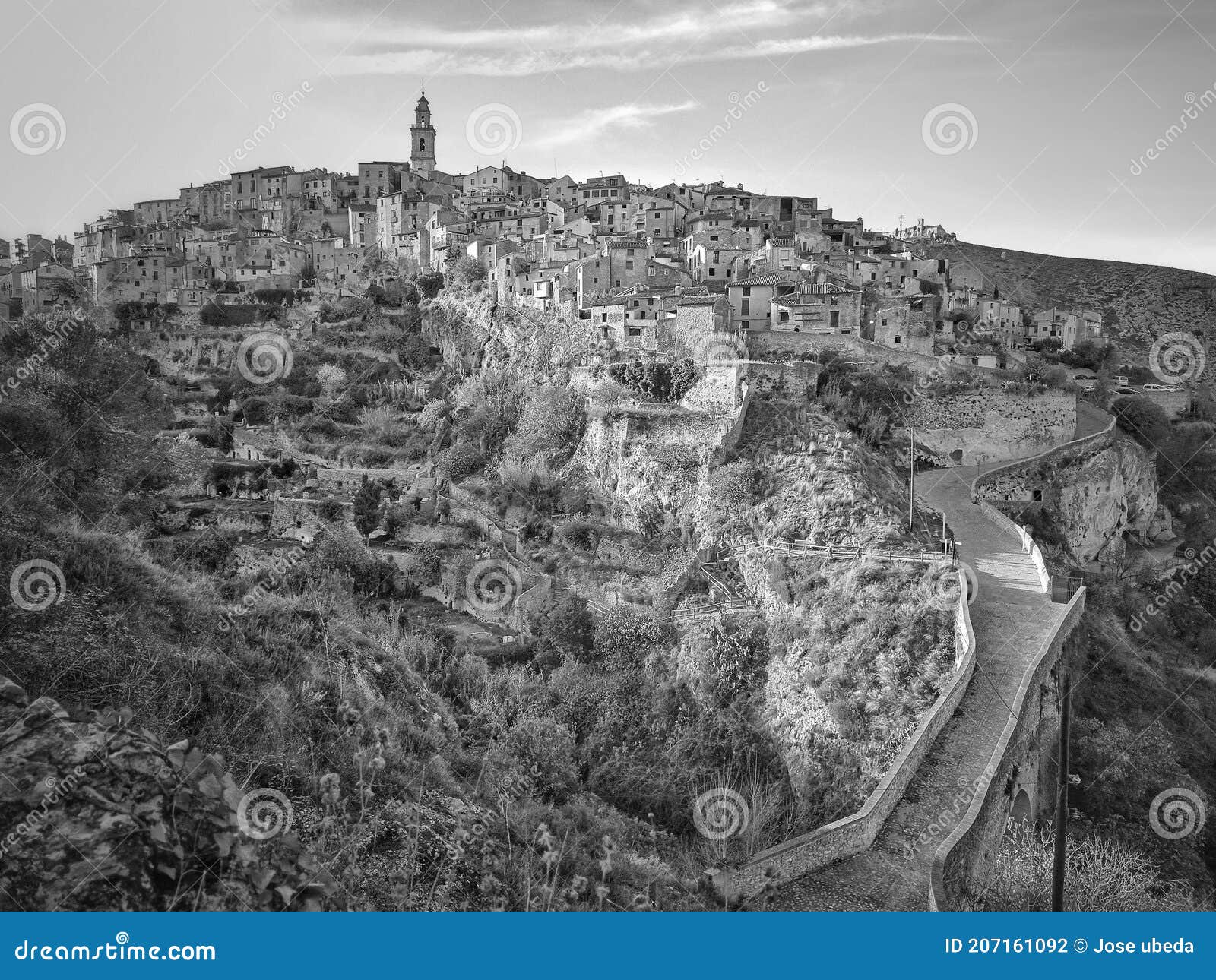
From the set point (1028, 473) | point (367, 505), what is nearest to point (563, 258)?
point (367, 505)

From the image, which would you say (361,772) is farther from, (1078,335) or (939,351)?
(1078,335)

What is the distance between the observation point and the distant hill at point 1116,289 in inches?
2259

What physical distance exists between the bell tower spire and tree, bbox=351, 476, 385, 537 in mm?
43098

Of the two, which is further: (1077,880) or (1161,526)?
(1161,526)

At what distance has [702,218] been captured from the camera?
42.8 meters

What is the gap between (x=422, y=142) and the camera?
214ft

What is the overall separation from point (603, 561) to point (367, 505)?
8.62 meters

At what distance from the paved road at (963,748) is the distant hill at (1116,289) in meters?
39.9

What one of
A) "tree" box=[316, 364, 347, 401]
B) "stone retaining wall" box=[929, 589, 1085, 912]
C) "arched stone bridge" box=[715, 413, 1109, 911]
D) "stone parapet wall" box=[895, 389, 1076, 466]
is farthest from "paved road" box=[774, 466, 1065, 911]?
"tree" box=[316, 364, 347, 401]

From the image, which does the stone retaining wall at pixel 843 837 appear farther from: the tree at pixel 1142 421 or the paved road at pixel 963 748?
the tree at pixel 1142 421

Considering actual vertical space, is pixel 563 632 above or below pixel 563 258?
below

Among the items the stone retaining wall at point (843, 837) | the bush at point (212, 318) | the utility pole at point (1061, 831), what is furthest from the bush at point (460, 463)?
the bush at point (212, 318)

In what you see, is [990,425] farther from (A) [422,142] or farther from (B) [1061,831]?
(A) [422,142]

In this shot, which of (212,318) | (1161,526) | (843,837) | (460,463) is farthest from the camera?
(212,318)
